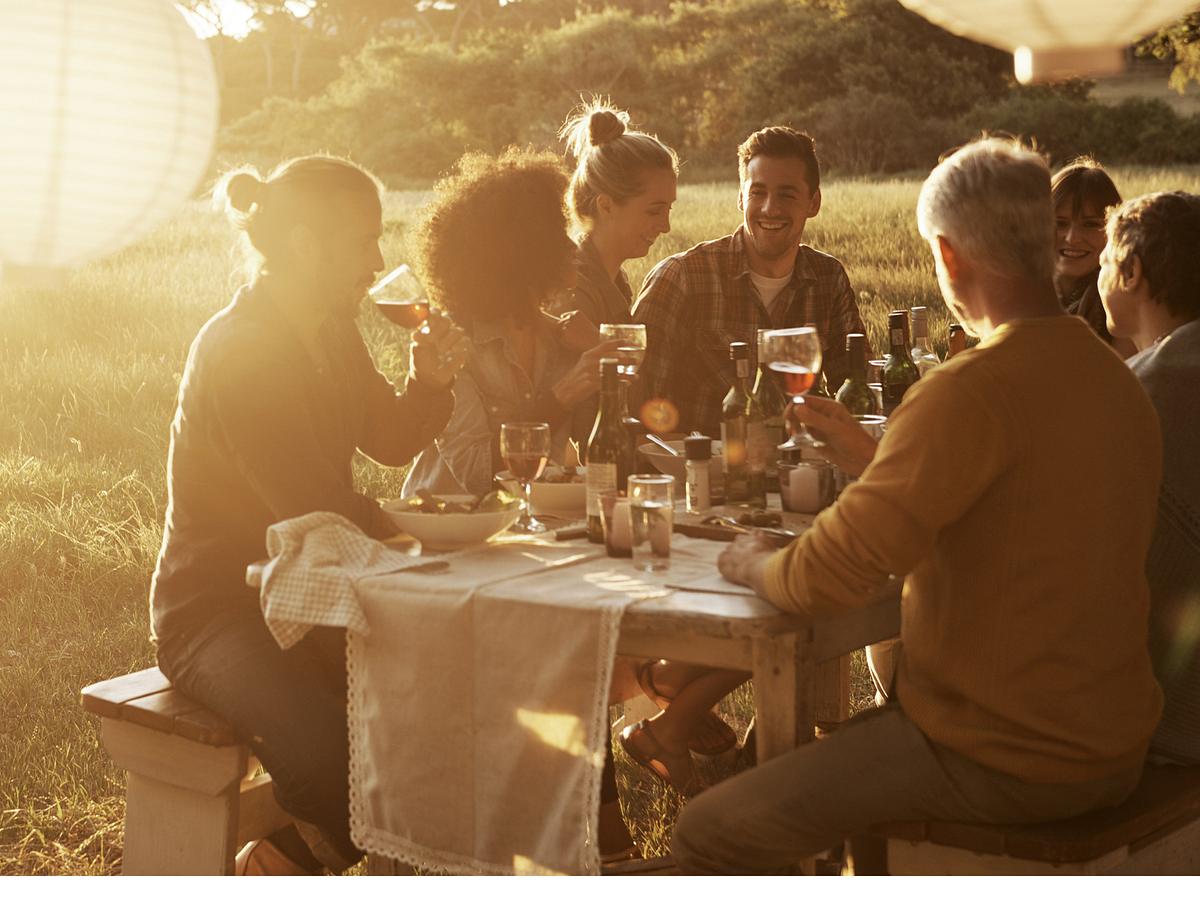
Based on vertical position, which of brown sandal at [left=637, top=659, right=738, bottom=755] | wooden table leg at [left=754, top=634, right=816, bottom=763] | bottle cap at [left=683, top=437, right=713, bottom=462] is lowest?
brown sandal at [left=637, top=659, right=738, bottom=755]

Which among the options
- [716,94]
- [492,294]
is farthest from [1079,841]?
[716,94]

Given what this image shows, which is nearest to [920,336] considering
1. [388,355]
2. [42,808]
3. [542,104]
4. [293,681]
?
[293,681]

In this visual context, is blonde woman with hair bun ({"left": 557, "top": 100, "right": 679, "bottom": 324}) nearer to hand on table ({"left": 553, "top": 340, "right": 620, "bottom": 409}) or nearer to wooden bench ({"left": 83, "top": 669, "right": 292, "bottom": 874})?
hand on table ({"left": 553, "top": 340, "right": 620, "bottom": 409})

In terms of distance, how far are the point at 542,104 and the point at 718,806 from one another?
84.0 feet

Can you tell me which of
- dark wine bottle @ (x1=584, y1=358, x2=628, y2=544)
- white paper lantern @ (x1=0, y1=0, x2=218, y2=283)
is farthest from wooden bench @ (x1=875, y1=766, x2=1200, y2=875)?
white paper lantern @ (x1=0, y1=0, x2=218, y2=283)

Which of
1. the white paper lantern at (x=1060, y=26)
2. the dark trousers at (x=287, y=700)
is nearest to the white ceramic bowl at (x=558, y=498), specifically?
the dark trousers at (x=287, y=700)

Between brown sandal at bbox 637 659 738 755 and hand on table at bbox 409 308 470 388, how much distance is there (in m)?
1.01

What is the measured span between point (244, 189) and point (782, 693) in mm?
1515

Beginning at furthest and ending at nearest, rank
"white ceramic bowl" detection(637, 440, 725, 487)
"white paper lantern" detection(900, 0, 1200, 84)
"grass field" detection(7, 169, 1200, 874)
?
"grass field" detection(7, 169, 1200, 874), "white ceramic bowl" detection(637, 440, 725, 487), "white paper lantern" detection(900, 0, 1200, 84)

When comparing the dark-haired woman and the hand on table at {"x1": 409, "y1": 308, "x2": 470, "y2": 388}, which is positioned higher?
the dark-haired woman

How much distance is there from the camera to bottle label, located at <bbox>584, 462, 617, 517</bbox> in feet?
9.25

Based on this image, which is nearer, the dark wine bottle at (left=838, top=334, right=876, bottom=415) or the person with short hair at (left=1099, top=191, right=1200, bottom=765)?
the person with short hair at (left=1099, top=191, right=1200, bottom=765)

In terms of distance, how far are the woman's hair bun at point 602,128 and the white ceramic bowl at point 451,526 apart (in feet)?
6.11

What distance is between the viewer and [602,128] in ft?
14.0
